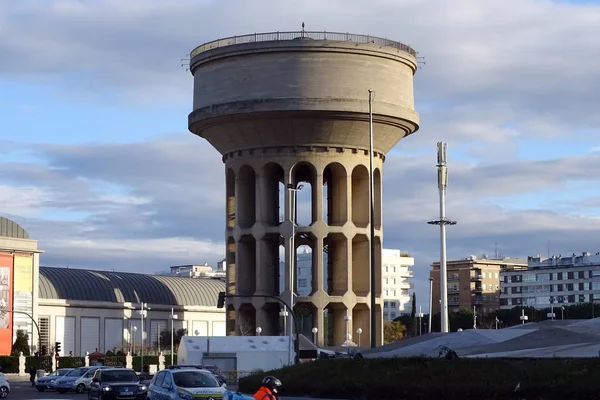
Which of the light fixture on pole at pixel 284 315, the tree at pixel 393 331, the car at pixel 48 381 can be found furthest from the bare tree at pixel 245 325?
the tree at pixel 393 331

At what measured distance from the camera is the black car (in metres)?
42.0

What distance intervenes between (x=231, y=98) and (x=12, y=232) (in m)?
34.4

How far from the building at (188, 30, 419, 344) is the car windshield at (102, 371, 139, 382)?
31.0m

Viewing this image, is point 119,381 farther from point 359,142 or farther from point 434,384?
point 359,142

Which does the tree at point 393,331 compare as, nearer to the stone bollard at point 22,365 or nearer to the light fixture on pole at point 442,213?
the stone bollard at point 22,365

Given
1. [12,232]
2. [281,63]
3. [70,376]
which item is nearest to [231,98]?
[281,63]

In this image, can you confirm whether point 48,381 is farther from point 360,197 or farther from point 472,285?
point 472,285

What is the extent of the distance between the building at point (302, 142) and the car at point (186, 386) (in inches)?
1549

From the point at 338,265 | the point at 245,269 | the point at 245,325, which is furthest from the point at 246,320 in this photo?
Answer: the point at 338,265

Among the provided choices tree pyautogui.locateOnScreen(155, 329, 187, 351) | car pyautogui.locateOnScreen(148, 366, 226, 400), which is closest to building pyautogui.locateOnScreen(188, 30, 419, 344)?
tree pyautogui.locateOnScreen(155, 329, 187, 351)

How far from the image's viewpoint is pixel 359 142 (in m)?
79.8

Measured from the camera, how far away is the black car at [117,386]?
4197cm

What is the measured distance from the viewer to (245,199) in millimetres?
82500

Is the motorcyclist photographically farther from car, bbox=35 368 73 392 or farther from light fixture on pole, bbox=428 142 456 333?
light fixture on pole, bbox=428 142 456 333
